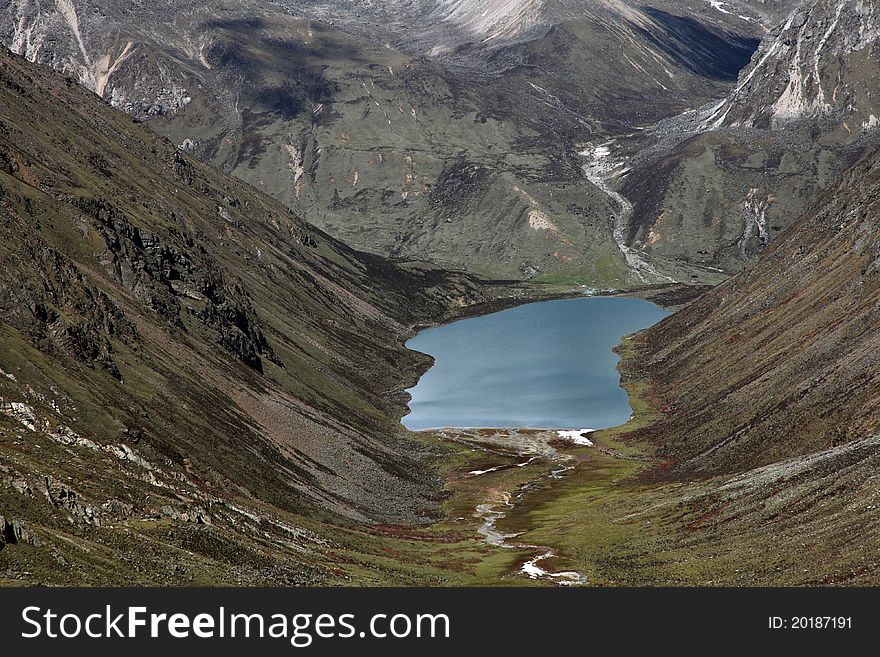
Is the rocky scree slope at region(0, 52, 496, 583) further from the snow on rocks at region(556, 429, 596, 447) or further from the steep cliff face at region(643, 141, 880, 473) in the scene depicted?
the steep cliff face at region(643, 141, 880, 473)

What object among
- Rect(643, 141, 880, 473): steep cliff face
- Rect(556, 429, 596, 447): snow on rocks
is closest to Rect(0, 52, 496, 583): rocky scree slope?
Rect(556, 429, 596, 447): snow on rocks

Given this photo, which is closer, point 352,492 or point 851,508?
point 851,508

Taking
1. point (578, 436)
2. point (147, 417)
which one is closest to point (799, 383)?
point (578, 436)

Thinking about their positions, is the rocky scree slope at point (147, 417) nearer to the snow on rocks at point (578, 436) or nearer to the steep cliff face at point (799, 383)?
the snow on rocks at point (578, 436)

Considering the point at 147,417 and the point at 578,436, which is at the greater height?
the point at 578,436

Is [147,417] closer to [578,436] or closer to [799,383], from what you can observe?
[799,383]

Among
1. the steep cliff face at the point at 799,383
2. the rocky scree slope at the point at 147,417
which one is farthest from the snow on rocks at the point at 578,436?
the rocky scree slope at the point at 147,417

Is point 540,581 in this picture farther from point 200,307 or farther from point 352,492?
point 200,307

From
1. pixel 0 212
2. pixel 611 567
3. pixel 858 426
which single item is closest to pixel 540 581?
pixel 611 567
